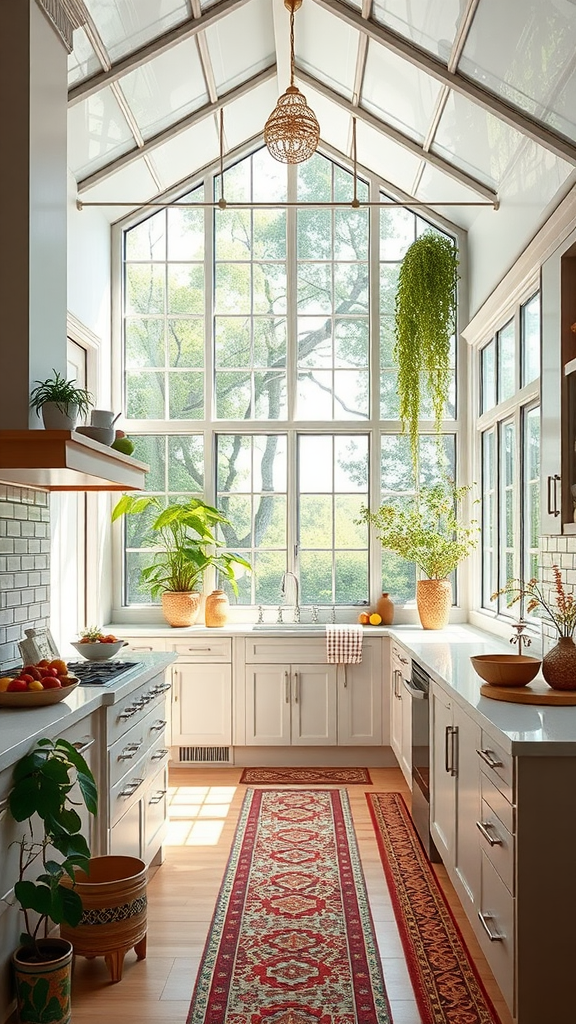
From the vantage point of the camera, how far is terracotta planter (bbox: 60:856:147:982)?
305 centimetres

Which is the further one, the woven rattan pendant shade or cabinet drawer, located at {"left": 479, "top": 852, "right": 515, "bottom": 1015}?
the woven rattan pendant shade

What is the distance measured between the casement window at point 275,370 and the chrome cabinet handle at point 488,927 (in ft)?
12.1

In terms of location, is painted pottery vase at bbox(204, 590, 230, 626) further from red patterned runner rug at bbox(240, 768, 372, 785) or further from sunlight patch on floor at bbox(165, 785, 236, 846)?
sunlight patch on floor at bbox(165, 785, 236, 846)

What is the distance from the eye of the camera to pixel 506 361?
5578mm

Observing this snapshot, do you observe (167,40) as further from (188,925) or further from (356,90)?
(188,925)

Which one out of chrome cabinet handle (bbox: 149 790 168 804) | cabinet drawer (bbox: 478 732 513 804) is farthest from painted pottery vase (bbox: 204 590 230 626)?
cabinet drawer (bbox: 478 732 513 804)

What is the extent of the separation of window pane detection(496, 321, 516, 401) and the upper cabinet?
126 centimetres

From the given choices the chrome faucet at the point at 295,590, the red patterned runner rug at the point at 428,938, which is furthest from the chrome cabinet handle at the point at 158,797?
the chrome faucet at the point at 295,590

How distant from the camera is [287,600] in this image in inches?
259

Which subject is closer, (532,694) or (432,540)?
(532,694)

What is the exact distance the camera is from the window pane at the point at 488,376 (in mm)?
5926

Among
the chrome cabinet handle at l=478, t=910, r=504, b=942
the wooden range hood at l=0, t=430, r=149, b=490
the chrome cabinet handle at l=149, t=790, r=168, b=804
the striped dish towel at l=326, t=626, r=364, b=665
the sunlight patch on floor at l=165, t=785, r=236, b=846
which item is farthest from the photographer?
the striped dish towel at l=326, t=626, r=364, b=665

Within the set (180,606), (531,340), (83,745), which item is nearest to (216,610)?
(180,606)

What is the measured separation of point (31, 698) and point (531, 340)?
126 inches
